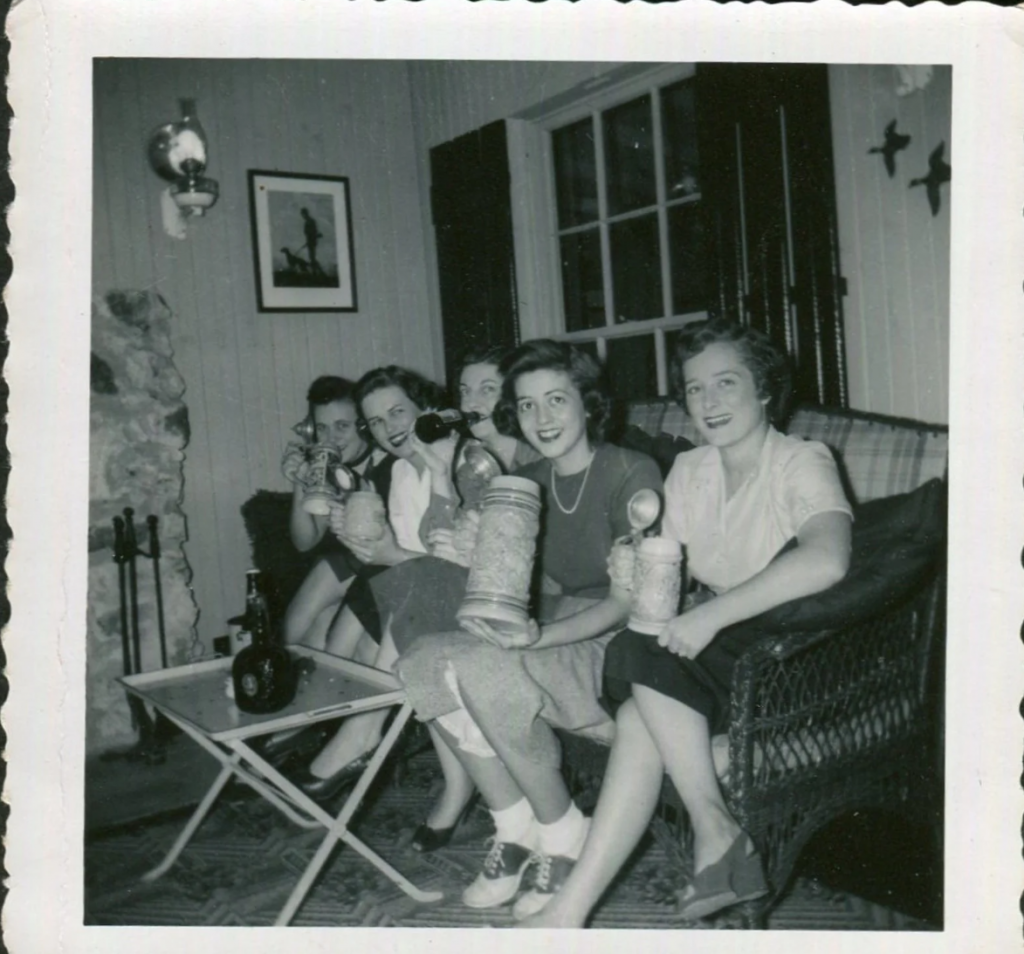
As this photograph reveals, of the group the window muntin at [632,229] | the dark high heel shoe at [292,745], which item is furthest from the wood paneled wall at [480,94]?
the dark high heel shoe at [292,745]

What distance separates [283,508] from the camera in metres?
2.47

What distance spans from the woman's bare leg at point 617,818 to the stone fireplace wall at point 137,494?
1372 millimetres

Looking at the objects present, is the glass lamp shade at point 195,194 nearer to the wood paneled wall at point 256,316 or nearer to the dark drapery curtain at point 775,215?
the wood paneled wall at point 256,316

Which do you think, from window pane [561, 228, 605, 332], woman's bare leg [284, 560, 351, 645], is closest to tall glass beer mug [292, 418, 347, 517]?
woman's bare leg [284, 560, 351, 645]

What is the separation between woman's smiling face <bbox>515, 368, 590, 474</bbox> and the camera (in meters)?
1.59

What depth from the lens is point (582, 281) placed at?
2660 millimetres

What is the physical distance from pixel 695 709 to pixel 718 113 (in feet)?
4.53

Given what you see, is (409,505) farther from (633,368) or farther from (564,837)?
(633,368)

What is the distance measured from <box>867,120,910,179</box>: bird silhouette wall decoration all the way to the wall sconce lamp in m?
1.45

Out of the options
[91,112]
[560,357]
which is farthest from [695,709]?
[91,112]

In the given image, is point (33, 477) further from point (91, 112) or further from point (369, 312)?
point (369, 312)

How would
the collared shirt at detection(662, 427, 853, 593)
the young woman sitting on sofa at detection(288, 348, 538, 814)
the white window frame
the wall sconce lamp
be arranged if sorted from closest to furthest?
the collared shirt at detection(662, 427, 853, 593), the young woman sitting on sofa at detection(288, 348, 538, 814), the wall sconce lamp, the white window frame

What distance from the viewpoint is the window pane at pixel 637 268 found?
2.42 meters

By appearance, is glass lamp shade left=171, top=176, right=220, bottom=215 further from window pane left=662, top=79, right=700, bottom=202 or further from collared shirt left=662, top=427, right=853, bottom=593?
collared shirt left=662, top=427, right=853, bottom=593
